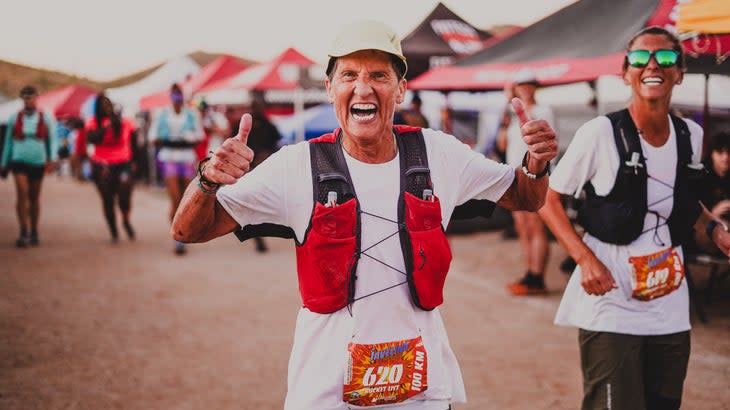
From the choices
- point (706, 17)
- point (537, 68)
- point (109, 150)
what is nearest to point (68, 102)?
point (109, 150)

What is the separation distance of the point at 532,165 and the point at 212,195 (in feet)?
3.41

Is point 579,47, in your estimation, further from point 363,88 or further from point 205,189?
point 205,189

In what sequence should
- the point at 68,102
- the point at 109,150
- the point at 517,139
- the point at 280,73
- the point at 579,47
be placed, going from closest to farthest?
the point at 579,47 → the point at 517,139 → the point at 109,150 → the point at 280,73 → the point at 68,102

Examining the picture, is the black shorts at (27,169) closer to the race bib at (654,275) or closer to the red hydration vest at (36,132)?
the red hydration vest at (36,132)

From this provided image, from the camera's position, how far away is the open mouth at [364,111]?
6.97 feet

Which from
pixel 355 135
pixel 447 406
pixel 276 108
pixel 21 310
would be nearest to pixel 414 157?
pixel 355 135

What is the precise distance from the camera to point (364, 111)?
7.01 ft

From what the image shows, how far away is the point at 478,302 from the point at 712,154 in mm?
2712

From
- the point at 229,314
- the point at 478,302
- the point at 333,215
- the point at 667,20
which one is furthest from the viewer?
the point at 478,302

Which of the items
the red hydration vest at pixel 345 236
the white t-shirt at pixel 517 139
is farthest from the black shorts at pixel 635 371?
the white t-shirt at pixel 517 139

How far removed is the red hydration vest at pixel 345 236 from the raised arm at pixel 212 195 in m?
0.09

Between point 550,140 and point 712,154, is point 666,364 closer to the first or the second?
point 550,140

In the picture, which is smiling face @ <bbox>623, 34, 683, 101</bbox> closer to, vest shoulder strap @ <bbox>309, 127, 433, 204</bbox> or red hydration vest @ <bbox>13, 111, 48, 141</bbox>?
vest shoulder strap @ <bbox>309, 127, 433, 204</bbox>

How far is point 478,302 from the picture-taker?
661 centimetres
